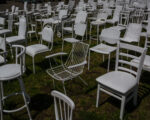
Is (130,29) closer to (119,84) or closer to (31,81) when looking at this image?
(119,84)

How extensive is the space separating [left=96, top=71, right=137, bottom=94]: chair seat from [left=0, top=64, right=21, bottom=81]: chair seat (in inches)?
52.4

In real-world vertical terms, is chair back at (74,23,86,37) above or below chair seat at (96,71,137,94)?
above

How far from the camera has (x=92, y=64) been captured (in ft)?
16.3

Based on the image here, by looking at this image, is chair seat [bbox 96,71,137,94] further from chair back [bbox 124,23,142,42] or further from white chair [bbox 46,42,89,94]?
chair back [bbox 124,23,142,42]

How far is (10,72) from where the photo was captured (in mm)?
2578

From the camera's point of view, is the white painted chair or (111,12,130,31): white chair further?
(111,12,130,31): white chair

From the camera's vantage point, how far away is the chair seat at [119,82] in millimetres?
2630

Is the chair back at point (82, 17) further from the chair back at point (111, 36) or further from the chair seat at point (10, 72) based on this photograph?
the chair seat at point (10, 72)

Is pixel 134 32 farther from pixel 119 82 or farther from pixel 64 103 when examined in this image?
pixel 64 103

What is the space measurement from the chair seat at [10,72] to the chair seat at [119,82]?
1332 mm

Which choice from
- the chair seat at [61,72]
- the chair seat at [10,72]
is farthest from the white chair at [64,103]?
the chair seat at [61,72]

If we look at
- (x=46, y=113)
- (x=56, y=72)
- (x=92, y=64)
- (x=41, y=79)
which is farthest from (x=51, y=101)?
(x=92, y=64)

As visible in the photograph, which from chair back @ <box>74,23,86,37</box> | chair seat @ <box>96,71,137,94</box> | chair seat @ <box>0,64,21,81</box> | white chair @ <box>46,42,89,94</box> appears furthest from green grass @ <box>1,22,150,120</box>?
chair back @ <box>74,23,86,37</box>

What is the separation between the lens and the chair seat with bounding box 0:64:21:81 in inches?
97.9
